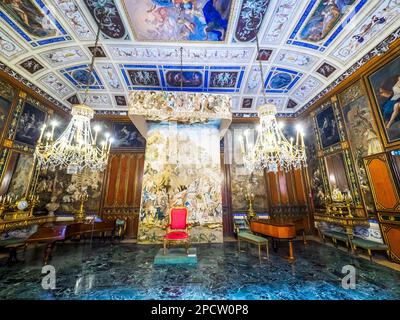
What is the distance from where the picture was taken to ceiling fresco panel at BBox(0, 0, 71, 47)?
15.6 ft

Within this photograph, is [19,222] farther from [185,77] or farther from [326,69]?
[326,69]

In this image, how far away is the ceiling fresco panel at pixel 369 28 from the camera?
4.61 metres

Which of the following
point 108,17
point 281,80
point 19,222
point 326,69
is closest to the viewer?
point 108,17

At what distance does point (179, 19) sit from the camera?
523 cm

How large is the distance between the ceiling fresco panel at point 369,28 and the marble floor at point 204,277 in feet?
24.2

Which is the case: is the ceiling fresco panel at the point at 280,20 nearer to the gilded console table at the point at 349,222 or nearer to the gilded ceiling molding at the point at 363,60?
the gilded ceiling molding at the point at 363,60

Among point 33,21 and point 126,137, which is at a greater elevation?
point 33,21

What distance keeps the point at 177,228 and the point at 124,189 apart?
5014mm

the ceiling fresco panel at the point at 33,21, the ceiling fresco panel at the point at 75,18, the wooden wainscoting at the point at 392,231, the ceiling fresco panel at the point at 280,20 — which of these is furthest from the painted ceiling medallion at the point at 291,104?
the ceiling fresco panel at the point at 33,21

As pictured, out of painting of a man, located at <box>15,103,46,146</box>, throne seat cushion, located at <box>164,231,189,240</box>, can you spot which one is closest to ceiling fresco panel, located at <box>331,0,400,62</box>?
throne seat cushion, located at <box>164,231,189,240</box>

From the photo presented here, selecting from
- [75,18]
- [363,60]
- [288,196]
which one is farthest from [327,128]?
[75,18]

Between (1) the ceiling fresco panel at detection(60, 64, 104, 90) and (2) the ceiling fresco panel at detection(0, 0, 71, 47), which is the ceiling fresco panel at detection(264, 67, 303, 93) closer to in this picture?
(1) the ceiling fresco panel at detection(60, 64, 104, 90)

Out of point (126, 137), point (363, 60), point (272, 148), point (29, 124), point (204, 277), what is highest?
point (363, 60)
